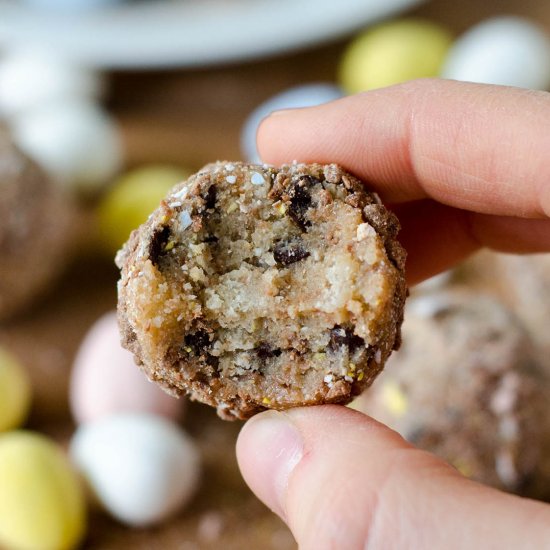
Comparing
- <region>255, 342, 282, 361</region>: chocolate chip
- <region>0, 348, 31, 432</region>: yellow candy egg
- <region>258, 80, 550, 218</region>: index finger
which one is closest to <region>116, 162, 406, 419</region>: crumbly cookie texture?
<region>255, 342, 282, 361</region>: chocolate chip

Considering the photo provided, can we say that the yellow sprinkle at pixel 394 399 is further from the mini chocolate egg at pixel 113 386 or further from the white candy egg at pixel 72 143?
the white candy egg at pixel 72 143

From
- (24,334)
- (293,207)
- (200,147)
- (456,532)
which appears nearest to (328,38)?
(200,147)

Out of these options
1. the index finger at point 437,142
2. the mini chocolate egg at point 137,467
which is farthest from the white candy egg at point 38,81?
the index finger at point 437,142

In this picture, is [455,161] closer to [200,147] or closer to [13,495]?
[13,495]

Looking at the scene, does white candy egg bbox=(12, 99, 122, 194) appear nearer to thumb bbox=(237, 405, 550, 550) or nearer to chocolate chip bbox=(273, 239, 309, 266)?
chocolate chip bbox=(273, 239, 309, 266)

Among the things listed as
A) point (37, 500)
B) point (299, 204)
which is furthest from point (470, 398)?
point (37, 500)

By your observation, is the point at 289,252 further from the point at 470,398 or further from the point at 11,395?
the point at 11,395
